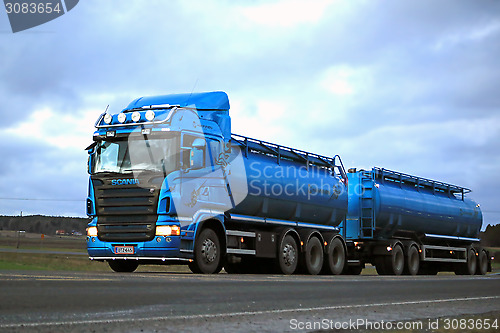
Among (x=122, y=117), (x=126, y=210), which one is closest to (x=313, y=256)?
(x=126, y=210)

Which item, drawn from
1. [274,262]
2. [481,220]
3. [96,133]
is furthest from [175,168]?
[481,220]

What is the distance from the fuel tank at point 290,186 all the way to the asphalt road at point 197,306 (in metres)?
7.19

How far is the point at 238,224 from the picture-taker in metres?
19.1

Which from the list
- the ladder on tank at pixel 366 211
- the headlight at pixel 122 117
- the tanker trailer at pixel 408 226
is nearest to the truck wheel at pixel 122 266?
the headlight at pixel 122 117

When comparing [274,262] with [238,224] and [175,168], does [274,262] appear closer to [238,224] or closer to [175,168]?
[238,224]

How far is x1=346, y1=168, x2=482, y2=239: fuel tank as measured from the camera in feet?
83.3

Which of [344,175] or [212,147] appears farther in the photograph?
[344,175]

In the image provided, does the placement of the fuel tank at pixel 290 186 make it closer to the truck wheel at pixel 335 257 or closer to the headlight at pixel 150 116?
the truck wheel at pixel 335 257

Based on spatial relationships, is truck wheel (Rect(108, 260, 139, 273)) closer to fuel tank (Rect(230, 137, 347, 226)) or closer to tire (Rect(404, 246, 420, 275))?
fuel tank (Rect(230, 137, 347, 226))

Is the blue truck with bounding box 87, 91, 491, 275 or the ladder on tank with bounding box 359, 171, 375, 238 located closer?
the blue truck with bounding box 87, 91, 491, 275

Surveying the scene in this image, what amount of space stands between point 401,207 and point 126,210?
43.5 ft

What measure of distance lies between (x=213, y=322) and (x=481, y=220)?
29637mm

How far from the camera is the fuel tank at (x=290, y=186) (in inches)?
764

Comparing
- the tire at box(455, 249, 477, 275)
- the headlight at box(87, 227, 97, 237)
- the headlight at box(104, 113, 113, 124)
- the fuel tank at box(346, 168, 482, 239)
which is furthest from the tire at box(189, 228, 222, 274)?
the tire at box(455, 249, 477, 275)
